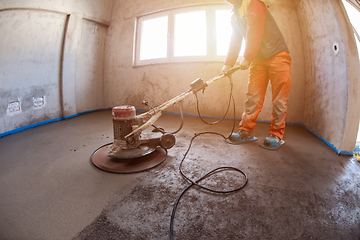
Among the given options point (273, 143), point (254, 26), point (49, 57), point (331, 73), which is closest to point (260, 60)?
point (254, 26)

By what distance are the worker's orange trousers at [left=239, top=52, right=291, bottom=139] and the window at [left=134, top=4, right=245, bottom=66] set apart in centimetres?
159

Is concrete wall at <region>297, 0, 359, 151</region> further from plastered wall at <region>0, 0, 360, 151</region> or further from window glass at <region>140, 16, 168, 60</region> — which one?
window glass at <region>140, 16, 168, 60</region>

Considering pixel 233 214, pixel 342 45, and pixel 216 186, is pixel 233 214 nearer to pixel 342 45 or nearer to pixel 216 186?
pixel 216 186

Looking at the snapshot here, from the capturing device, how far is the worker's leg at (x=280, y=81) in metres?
1.94

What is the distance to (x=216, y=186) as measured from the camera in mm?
1293

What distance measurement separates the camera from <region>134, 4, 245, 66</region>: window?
3553 mm

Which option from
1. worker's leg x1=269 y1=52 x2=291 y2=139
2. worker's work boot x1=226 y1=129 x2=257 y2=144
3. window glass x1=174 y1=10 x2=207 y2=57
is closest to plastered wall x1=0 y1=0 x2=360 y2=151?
window glass x1=174 y1=10 x2=207 y2=57

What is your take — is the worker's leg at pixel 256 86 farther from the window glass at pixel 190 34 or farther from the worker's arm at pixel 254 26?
the window glass at pixel 190 34

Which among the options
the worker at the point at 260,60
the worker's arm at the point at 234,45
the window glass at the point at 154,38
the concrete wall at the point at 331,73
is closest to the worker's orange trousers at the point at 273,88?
the worker at the point at 260,60

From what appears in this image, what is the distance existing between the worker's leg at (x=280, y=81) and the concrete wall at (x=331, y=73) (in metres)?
0.56

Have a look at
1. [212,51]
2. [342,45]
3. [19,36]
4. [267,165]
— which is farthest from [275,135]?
[19,36]

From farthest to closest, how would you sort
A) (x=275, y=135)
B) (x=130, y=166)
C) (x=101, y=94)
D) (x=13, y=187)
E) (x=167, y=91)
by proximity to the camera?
(x=101, y=94) < (x=167, y=91) < (x=275, y=135) < (x=130, y=166) < (x=13, y=187)

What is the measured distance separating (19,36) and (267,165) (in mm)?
3974

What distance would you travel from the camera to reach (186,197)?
1.17 meters
